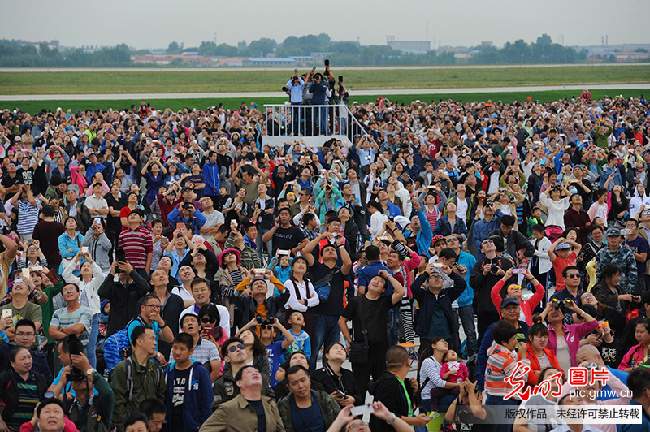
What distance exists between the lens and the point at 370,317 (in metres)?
9.13

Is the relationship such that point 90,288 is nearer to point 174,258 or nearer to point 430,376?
point 174,258

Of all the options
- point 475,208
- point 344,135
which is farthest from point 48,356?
point 344,135

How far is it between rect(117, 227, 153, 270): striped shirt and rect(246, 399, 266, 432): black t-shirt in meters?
5.51

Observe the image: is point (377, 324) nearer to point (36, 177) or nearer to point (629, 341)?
point (629, 341)

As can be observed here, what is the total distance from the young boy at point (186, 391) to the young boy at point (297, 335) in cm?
161

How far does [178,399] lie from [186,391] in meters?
0.14

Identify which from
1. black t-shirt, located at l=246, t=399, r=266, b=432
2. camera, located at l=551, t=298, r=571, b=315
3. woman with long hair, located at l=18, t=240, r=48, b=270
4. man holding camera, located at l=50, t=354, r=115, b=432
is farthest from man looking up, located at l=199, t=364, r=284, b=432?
woman with long hair, located at l=18, t=240, r=48, b=270

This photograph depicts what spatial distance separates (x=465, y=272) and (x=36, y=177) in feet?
37.8

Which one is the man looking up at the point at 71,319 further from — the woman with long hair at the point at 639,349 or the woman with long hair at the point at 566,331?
the woman with long hair at the point at 639,349

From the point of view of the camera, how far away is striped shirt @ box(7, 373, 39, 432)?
730cm

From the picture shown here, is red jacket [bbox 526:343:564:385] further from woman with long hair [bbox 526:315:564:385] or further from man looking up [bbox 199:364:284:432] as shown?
man looking up [bbox 199:364:284:432]

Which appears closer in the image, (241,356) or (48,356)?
(241,356)

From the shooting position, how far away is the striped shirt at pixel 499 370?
23.6ft

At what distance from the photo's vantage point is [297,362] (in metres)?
7.07
